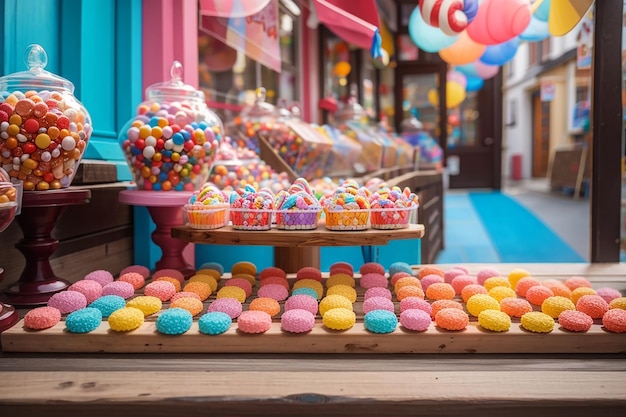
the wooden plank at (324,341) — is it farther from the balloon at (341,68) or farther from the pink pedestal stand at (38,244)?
the balloon at (341,68)

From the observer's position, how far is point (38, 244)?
141cm

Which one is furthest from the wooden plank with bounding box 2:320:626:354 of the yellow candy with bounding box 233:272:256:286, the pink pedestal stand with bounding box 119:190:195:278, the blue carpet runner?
the blue carpet runner

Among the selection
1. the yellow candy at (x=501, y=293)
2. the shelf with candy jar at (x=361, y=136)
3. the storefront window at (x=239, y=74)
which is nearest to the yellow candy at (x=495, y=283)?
the yellow candy at (x=501, y=293)

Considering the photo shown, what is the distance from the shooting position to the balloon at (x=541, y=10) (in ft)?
8.25

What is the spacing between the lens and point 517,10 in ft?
7.66

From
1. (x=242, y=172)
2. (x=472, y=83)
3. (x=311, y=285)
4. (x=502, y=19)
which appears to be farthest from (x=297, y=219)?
(x=472, y=83)

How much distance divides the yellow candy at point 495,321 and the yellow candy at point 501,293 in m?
0.27

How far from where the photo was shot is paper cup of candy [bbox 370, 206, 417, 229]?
63.4 inches

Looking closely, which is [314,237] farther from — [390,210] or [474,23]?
[474,23]

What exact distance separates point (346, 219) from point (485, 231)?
4722mm

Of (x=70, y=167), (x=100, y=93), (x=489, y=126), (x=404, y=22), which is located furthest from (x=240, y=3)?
(x=489, y=126)

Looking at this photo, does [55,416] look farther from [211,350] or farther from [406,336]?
[406,336]

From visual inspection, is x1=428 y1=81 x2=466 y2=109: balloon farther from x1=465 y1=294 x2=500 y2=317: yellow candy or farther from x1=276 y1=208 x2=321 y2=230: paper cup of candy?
x1=465 y1=294 x2=500 y2=317: yellow candy

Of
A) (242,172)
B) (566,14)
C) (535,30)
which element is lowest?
(242,172)
